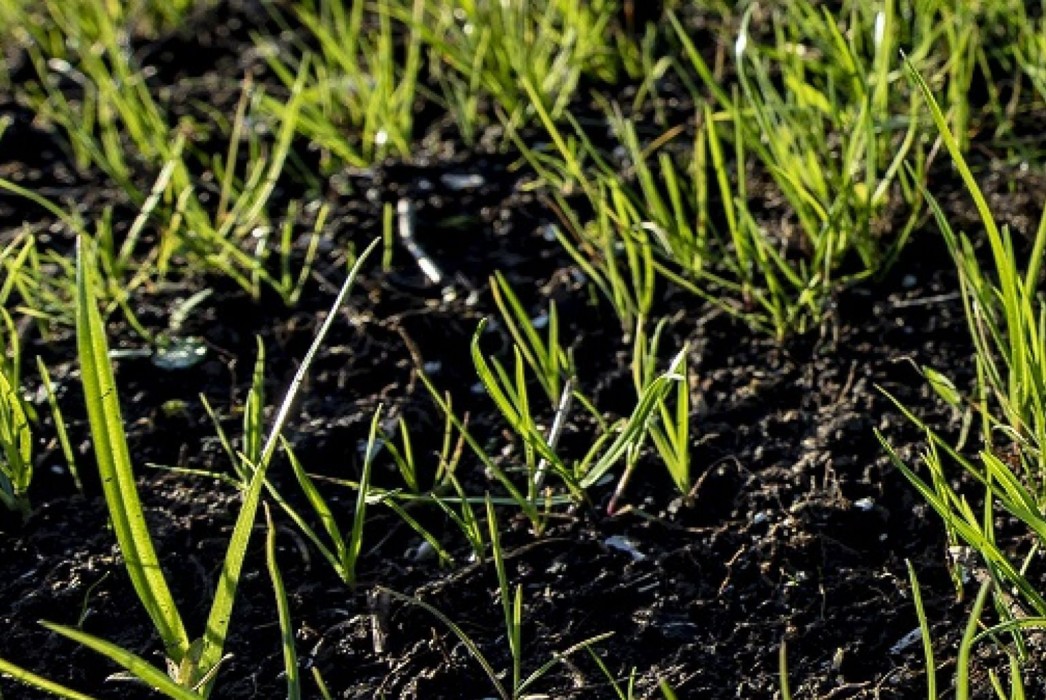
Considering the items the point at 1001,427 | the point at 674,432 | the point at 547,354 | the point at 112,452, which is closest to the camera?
the point at 112,452

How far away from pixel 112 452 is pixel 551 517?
498 mm

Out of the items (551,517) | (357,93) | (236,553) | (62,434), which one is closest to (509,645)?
(551,517)

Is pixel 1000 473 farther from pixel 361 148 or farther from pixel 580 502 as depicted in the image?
pixel 361 148

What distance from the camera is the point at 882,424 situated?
151cm

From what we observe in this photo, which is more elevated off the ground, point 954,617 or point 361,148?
point 361,148

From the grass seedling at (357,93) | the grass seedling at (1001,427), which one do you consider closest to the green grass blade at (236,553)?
the grass seedling at (1001,427)

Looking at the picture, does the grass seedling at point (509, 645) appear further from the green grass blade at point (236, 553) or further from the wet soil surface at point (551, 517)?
the green grass blade at point (236, 553)

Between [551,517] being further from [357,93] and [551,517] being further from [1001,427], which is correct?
[357,93]

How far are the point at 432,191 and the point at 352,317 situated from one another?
1.00 ft

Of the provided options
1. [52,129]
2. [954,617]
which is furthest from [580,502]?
[52,129]

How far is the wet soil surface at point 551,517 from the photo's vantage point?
1.30m

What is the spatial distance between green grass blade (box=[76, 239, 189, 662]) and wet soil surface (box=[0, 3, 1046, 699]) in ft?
0.60

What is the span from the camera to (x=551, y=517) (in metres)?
1.45

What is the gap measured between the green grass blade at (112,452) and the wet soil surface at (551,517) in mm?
182
